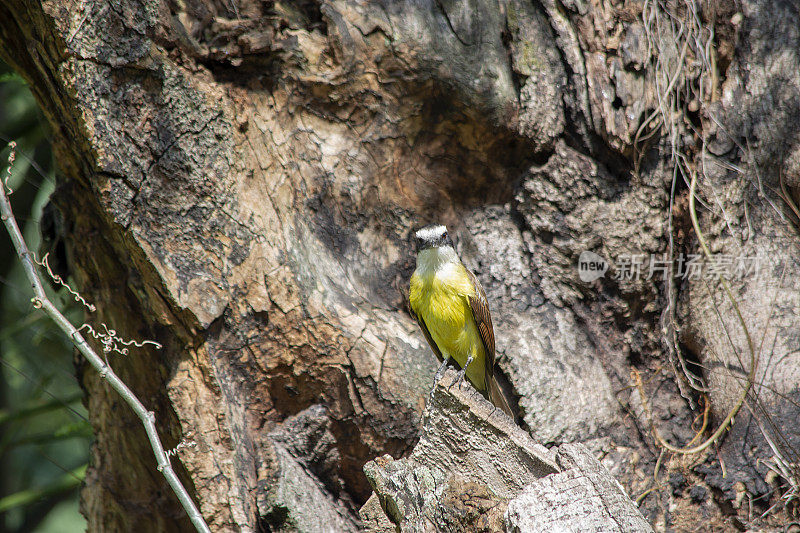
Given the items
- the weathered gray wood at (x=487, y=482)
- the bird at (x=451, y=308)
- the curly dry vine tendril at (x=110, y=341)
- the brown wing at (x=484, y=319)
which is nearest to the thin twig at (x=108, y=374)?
the curly dry vine tendril at (x=110, y=341)

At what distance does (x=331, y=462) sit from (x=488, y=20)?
2776mm

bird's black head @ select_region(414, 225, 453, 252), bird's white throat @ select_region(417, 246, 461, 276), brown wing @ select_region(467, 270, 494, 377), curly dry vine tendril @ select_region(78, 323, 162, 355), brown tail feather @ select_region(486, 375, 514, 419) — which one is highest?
curly dry vine tendril @ select_region(78, 323, 162, 355)

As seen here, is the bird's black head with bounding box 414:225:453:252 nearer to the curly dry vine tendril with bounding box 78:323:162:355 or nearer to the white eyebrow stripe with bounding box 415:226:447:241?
the white eyebrow stripe with bounding box 415:226:447:241

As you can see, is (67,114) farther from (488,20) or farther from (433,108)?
(488,20)

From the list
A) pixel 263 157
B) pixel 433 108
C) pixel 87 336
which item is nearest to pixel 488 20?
pixel 433 108

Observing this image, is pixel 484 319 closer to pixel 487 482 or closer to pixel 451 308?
pixel 451 308

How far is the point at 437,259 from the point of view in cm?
371

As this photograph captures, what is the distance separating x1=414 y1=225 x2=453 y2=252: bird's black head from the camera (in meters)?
3.69

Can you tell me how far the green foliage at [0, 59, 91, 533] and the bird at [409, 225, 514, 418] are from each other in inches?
120

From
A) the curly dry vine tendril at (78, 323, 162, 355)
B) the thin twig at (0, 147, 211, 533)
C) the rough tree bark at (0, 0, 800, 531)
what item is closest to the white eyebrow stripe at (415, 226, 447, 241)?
the rough tree bark at (0, 0, 800, 531)

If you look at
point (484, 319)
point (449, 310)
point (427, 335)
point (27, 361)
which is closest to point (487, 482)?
point (484, 319)

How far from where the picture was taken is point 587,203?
3752 mm

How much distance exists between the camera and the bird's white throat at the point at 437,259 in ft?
12.1

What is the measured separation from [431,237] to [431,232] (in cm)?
3
